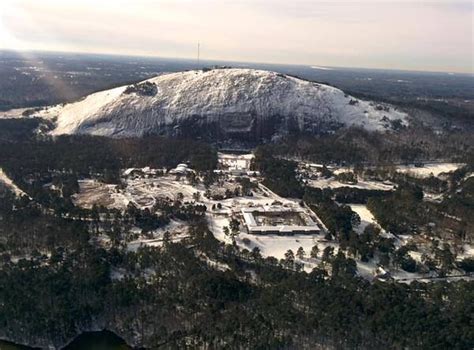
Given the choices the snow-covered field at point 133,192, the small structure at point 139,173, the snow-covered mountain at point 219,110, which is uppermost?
the snow-covered mountain at point 219,110

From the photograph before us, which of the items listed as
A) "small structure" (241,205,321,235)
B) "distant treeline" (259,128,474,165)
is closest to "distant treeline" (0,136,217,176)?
"distant treeline" (259,128,474,165)

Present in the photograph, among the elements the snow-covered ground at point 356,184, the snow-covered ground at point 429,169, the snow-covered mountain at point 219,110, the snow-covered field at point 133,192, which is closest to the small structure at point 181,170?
the snow-covered field at point 133,192

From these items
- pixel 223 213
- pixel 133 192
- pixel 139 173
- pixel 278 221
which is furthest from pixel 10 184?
pixel 278 221

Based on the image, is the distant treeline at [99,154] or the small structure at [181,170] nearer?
the distant treeline at [99,154]

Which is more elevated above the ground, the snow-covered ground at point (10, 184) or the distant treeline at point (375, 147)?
the distant treeline at point (375, 147)

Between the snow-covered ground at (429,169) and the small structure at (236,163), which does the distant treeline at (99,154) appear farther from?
the snow-covered ground at (429,169)

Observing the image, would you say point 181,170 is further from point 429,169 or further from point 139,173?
point 429,169
